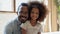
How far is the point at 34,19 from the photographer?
1.61 m

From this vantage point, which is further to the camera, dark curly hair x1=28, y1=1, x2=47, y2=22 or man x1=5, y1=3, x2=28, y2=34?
dark curly hair x1=28, y1=1, x2=47, y2=22

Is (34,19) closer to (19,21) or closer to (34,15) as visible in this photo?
(34,15)

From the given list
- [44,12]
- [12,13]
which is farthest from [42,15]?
[12,13]

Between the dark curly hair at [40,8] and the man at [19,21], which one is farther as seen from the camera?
the dark curly hair at [40,8]

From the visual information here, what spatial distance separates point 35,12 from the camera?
157cm

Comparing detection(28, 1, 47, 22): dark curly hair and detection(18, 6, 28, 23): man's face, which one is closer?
detection(18, 6, 28, 23): man's face

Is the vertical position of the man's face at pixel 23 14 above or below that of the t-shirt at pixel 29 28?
above

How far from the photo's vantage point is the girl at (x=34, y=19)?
5.14ft

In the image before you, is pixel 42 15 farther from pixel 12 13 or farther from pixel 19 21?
pixel 12 13

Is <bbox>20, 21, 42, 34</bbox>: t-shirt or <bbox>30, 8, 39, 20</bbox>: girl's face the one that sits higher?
<bbox>30, 8, 39, 20</bbox>: girl's face

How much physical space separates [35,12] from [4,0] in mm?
632

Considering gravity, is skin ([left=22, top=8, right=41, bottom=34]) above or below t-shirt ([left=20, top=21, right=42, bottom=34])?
above

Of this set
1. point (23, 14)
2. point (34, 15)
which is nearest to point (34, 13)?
point (34, 15)

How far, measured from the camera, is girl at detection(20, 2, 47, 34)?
1.57m
